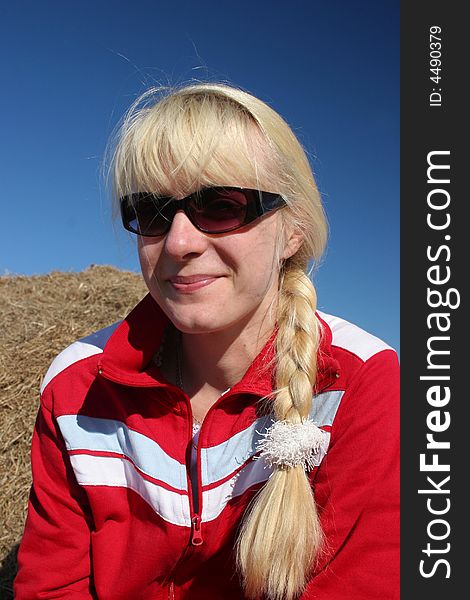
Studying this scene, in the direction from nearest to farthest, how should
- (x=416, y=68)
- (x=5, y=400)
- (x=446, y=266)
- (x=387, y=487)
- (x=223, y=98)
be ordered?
1. (x=387, y=487)
2. (x=223, y=98)
3. (x=446, y=266)
4. (x=416, y=68)
5. (x=5, y=400)

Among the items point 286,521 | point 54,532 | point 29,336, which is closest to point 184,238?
point 286,521

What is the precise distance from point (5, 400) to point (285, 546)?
353 centimetres

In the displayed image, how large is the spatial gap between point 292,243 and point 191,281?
42 cm

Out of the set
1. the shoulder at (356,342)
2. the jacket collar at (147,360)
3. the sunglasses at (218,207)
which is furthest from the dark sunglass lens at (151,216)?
the shoulder at (356,342)

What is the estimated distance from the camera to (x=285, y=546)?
2084 millimetres

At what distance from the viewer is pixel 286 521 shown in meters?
2.05

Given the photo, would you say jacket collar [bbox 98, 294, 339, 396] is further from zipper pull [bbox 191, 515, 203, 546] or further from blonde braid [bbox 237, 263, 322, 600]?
zipper pull [bbox 191, 515, 203, 546]

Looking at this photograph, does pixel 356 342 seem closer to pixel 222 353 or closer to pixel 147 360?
pixel 222 353

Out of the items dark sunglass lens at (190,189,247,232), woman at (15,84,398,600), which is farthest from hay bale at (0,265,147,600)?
dark sunglass lens at (190,189,247,232)

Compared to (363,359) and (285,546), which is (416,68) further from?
(285,546)

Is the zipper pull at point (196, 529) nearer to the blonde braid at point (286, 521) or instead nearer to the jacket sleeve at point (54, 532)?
the blonde braid at point (286, 521)

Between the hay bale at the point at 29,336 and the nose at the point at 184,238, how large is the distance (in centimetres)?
270

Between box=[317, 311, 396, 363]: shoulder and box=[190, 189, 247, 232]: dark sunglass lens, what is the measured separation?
554 mm

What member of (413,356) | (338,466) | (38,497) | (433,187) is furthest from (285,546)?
(433,187)
